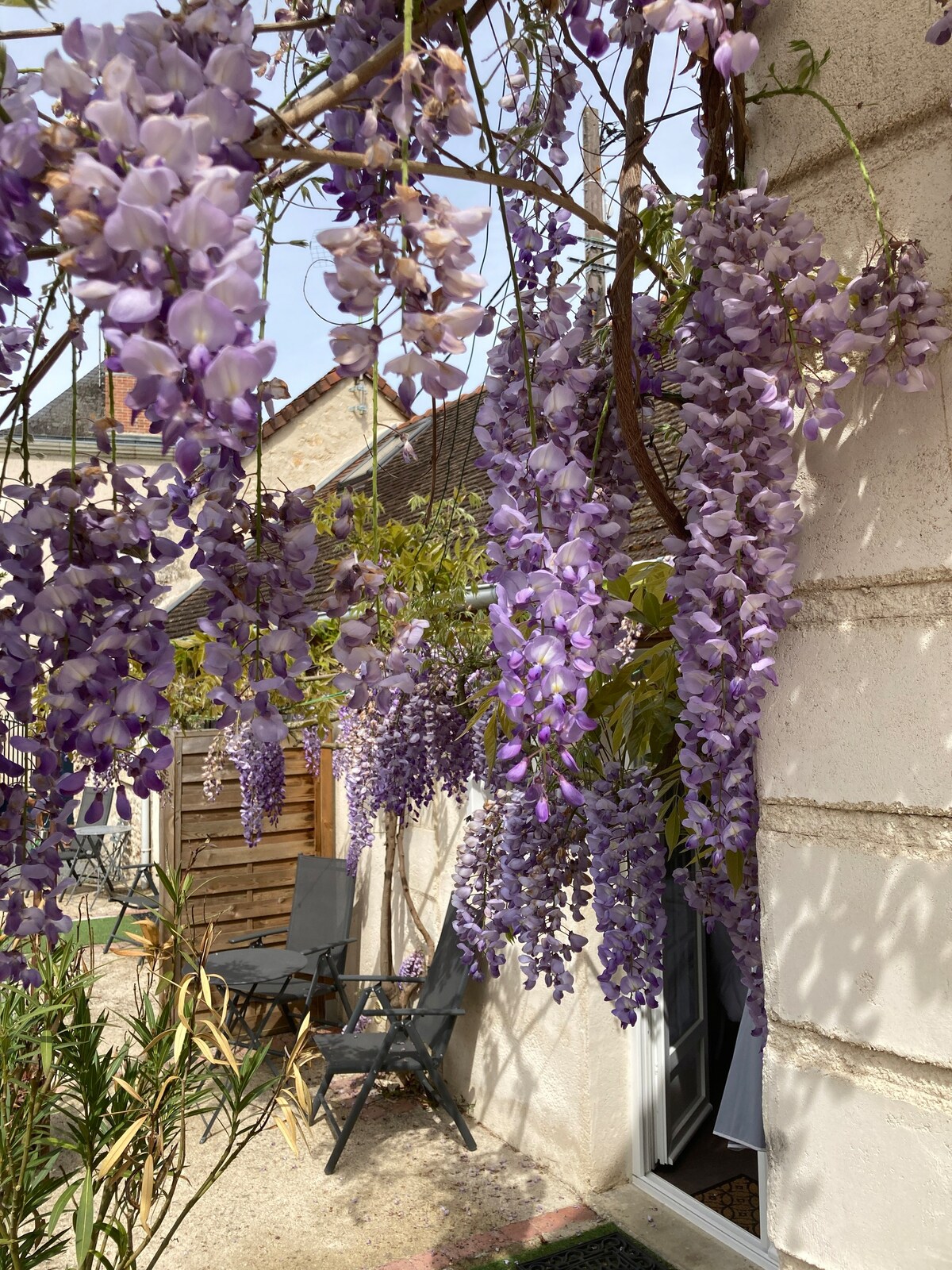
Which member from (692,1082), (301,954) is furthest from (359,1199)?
(301,954)

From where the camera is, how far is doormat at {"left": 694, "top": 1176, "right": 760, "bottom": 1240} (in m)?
3.41

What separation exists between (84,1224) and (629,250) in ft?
6.37

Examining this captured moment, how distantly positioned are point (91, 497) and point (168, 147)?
1.39ft

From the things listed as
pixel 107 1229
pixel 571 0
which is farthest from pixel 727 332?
pixel 107 1229

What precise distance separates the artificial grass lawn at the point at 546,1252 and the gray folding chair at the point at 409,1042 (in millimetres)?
896

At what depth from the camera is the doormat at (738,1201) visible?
3.41 meters

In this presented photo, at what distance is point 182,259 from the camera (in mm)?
462

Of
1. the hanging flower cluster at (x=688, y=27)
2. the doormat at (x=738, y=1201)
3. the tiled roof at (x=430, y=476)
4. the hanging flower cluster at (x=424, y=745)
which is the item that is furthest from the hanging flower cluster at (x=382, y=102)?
the doormat at (x=738, y=1201)

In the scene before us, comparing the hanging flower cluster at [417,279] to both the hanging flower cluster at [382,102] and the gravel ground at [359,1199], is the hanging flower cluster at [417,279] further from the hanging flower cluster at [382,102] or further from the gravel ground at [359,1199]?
the gravel ground at [359,1199]

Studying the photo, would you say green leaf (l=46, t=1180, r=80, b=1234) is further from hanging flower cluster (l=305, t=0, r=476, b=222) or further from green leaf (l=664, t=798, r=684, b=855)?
hanging flower cluster (l=305, t=0, r=476, b=222)

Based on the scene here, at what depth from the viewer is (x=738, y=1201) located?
358cm

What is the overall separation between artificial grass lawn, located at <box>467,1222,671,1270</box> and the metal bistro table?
75.6 inches

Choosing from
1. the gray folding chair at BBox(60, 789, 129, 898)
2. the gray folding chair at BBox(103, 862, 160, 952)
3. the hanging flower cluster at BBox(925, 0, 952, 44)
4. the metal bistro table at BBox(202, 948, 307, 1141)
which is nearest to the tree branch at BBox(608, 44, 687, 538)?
the hanging flower cluster at BBox(925, 0, 952, 44)

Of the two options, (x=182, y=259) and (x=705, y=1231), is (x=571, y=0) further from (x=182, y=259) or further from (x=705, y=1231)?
(x=705, y=1231)
